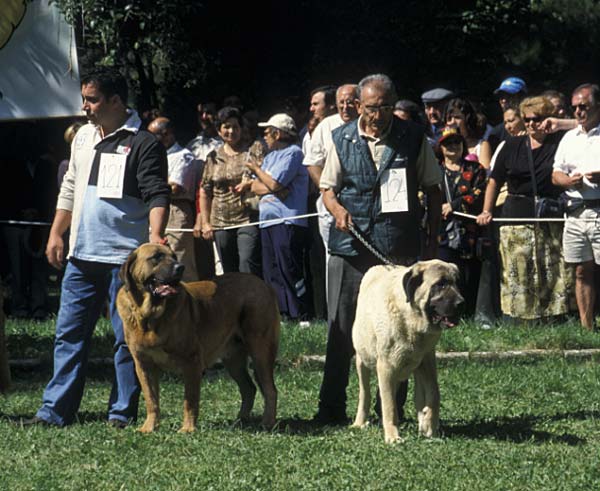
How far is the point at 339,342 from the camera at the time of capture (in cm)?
867

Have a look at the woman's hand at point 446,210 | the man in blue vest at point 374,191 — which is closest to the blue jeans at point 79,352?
the man in blue vest at point 374,191

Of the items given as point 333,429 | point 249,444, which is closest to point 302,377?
point 333,429

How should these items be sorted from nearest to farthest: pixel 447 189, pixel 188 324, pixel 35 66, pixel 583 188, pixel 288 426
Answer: pixel 188 324 < pixel 288 426 < pixel 583 188 < pixel 447 189 < pixel 35 66

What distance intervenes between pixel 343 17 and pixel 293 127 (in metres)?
6.75

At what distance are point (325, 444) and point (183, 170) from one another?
6562 millimetres

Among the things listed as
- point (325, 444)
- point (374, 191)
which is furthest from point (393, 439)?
point (374, 191)

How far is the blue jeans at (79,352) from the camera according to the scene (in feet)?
27.6

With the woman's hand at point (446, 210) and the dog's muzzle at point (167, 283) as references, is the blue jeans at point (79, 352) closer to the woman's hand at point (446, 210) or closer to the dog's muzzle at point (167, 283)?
the dog's muzzle at point (167, 283)

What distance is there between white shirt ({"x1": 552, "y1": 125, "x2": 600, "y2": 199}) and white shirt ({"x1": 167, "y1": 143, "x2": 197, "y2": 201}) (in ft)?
13.3

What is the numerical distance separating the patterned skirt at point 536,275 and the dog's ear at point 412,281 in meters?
5.01

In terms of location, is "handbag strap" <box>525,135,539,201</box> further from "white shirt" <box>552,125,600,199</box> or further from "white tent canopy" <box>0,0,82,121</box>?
"white tent canopy" <box>0,0,82,121</box>

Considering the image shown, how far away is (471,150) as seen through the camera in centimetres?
1336

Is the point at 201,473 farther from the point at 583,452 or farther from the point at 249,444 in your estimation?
the point at 583,452

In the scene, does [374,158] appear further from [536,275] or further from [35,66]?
[35,66]
